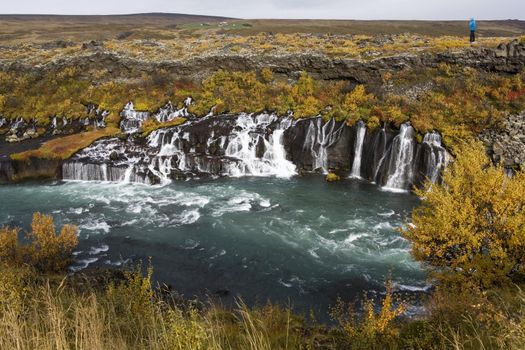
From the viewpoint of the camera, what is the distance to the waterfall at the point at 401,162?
34.2m

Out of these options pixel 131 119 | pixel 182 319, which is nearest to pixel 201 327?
pixel 182 319

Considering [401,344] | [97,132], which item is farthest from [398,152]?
[97,132]

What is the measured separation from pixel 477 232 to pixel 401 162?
20.0 meters

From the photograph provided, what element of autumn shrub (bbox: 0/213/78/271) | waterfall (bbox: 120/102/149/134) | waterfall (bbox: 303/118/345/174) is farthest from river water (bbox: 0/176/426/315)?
waterfall (bbox: 120/102/149/134)

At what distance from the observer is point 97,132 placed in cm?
4459

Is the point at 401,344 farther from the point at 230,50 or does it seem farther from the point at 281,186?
the point at 230,50

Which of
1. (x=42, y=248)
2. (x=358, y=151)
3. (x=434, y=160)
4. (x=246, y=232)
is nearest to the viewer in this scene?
(x=42, y=248)

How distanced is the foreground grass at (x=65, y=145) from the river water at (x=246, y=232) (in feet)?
11.7

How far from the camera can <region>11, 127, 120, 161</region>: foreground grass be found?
3839 cm

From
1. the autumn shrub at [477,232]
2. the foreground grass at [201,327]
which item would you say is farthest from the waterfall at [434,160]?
the foreground grass at [201,327]

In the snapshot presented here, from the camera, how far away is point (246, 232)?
27.0m

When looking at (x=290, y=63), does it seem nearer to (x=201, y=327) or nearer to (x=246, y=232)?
(x=246, y=232)

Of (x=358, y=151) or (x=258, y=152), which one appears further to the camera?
(x=258, y=152)

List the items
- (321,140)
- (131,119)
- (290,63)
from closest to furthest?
(321,140) → (131,119) → (290,63)
